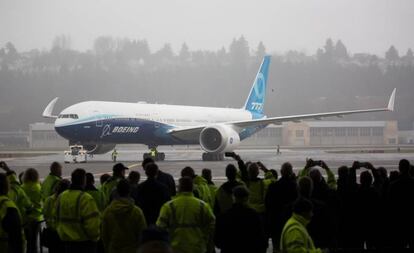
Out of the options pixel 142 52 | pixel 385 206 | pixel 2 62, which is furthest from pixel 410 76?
pixel 385 206

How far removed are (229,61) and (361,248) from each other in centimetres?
14052

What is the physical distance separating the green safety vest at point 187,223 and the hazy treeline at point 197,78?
313 ft

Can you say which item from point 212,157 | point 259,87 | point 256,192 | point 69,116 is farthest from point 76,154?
point 256,192

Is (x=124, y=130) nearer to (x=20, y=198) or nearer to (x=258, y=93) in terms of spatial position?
(x=258, y=93)

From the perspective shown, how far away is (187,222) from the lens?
8.12 m

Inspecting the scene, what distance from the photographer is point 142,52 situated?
141625 millimetres

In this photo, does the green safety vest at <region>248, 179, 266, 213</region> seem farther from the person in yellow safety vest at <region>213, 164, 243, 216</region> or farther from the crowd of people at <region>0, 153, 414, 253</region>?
the person in yellow safety vest at <region>213, 164, 243, 216</region>

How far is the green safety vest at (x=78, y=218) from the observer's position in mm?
8578

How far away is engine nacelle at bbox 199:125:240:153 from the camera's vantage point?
38.8 m

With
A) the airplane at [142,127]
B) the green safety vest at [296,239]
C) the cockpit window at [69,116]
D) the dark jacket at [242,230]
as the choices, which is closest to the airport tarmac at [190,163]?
the airplane at [142,127]

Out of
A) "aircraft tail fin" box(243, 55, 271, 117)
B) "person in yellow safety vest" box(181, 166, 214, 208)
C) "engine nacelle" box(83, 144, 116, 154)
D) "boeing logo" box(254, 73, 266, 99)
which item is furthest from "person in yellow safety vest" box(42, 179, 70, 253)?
"boeing logo" box(254, 73, 266, 99)

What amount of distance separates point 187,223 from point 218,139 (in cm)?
3126

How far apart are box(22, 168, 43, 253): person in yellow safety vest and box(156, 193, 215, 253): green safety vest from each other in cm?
301

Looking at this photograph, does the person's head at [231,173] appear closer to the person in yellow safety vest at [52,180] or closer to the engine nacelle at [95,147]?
the person in yellow safety vest at [52,180]
